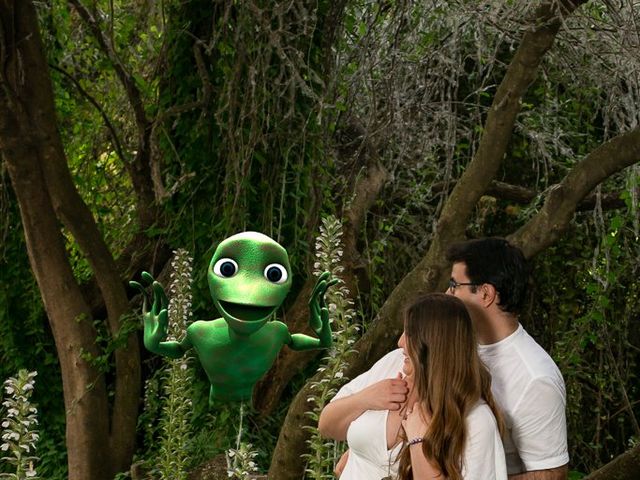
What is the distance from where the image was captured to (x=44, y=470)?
5.79m

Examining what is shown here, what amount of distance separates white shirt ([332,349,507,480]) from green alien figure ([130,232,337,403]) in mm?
682

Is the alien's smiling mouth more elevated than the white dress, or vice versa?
the alien's smiling mouth

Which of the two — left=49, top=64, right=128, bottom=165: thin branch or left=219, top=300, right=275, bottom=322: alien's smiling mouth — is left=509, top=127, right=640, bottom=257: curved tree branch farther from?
left=219, top=300, right=275, bottom=322: alien's smiling mouth

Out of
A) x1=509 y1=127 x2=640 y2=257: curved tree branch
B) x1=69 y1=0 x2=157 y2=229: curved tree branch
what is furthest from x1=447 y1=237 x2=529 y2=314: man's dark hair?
x1=69 y1=0 x2=157 y2=229: curved tree branch

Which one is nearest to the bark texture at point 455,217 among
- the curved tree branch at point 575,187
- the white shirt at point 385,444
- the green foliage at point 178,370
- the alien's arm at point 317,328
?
the curved tree branch at point 575,187

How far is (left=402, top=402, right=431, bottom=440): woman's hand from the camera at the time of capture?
2273 mm

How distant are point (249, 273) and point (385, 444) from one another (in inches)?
38.8

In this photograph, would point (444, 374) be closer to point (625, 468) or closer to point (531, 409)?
point (531, 409)

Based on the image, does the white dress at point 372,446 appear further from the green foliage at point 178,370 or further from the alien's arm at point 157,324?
the alien's arm at point 157,324

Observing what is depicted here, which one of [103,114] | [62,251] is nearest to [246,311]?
[62,251]

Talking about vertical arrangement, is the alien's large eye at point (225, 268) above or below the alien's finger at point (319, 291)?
above

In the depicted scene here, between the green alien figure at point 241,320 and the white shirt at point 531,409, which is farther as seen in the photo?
the white shirt at point 531,409

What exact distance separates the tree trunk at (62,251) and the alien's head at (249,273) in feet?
11.2

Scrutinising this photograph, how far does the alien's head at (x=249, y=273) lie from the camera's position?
1.50 m
